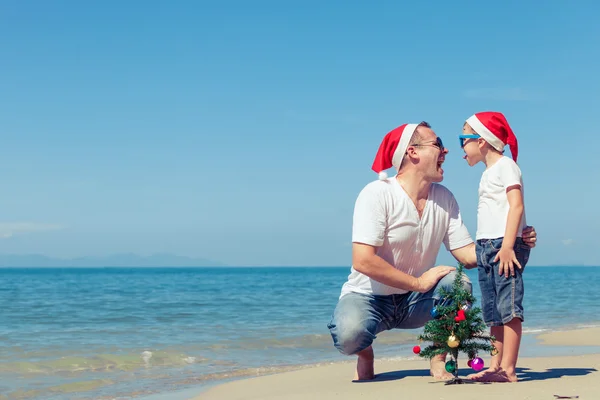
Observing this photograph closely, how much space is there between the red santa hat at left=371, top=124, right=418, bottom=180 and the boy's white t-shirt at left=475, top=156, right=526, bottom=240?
0.50 m

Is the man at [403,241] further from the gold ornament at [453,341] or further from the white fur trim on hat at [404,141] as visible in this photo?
the gold ornament at [453,341]

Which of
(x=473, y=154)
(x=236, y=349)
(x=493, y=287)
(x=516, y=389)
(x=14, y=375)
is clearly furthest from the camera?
(x=236, y=349)

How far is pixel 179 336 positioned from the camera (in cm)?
984

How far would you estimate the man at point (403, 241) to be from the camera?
147 inches

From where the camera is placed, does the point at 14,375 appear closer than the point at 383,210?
No

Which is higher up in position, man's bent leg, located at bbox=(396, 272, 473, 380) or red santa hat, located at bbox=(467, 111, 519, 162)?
red santa hat, located at bbox=(467, 111, 519, 162)

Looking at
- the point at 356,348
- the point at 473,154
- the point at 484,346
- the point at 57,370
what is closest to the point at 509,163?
the point at 473,154

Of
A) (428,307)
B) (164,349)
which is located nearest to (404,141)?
(428,307)

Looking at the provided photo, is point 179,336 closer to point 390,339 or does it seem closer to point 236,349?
point 236,349

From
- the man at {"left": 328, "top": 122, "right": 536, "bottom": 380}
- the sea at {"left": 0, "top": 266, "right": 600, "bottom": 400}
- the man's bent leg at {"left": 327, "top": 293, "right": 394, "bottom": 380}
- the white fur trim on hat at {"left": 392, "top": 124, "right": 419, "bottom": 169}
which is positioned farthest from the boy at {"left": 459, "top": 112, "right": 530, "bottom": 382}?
the sea at {"left": 0, "top": 266, "right": 600, "bottom": 400}

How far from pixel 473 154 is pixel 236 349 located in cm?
504

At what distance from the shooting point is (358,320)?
3.80 meters

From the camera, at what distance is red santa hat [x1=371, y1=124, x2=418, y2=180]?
3922 mm

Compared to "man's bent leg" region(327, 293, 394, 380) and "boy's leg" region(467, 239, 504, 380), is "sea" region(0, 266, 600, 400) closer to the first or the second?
"man's bent leg" region(327, 293, 394, 380)
